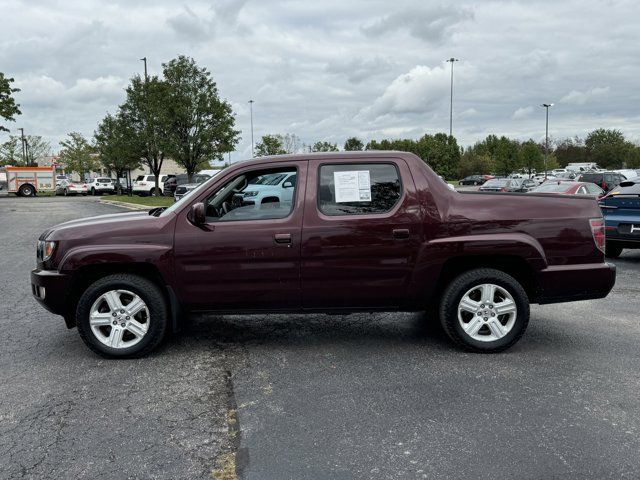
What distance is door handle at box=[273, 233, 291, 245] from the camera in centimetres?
483

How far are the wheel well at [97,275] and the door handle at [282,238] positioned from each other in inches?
41.3

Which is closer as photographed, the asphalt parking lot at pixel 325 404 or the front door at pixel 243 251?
the asphalt parking lot at pixel 325 404

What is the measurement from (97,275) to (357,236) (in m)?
2.32

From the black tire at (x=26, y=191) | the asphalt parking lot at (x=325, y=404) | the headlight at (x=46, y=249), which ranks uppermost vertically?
the black tire at (x=26, y=191)

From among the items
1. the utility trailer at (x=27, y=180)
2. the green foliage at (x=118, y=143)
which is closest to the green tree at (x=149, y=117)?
the green foliage at (x=118, y=143)

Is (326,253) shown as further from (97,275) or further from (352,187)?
(97,275)

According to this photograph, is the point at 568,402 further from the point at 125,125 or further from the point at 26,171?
the point at 26,171

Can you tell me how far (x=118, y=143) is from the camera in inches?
1631

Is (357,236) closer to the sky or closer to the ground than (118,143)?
closer to the ground

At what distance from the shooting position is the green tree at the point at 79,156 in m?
74.8

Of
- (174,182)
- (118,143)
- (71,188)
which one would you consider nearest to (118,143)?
(118,143)

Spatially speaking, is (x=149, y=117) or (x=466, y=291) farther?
(x=149, y=117)

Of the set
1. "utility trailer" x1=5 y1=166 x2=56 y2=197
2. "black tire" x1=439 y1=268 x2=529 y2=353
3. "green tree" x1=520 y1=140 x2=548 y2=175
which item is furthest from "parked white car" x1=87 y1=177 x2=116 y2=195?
"green tree" x1=520 y1=140 x2=548 y2=175

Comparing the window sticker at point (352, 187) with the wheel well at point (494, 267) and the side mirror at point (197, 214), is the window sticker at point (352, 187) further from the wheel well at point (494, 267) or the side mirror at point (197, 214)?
the side mirror at point (197, 214)
